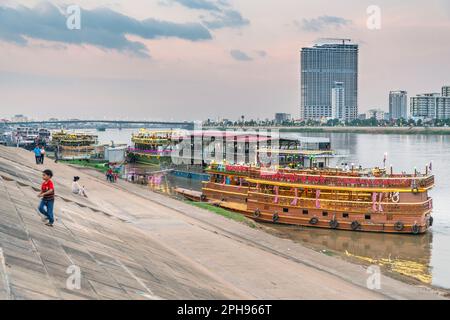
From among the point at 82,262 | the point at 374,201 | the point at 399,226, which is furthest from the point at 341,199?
the point at 82,262

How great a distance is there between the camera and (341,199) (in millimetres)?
38906

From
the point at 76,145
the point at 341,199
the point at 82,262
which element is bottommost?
the point at 341,199

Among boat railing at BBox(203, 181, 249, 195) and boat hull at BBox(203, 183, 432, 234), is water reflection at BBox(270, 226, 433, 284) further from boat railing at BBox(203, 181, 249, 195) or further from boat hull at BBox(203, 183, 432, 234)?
boat railing at BBox(203, 181, 249, 195)

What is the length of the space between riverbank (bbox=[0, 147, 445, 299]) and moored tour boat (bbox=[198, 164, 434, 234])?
996 centimetres

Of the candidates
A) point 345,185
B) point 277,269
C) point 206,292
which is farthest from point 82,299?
point 345,185

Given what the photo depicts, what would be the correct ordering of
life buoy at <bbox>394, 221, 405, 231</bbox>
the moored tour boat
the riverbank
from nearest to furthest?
the riverbank, life buoy at <bbox>394, 221, 405, 231</bbox>, the moored tour boat

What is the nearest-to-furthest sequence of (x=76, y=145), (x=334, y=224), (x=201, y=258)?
(x=201, y=258) → (x=334, y=224) → (x=76, y=145)

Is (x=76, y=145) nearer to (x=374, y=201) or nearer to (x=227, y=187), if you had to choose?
(x=227, y=187)

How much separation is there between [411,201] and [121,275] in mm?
27968

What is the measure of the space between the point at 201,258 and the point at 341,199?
19.7 m

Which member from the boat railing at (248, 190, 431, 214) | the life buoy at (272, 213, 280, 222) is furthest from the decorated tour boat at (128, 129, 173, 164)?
the life buoy at (272, 213, 280, 222)

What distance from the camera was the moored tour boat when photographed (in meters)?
37.0

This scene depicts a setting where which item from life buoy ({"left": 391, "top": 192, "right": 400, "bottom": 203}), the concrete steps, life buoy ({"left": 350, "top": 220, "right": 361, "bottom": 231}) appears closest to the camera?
the concrete steps
